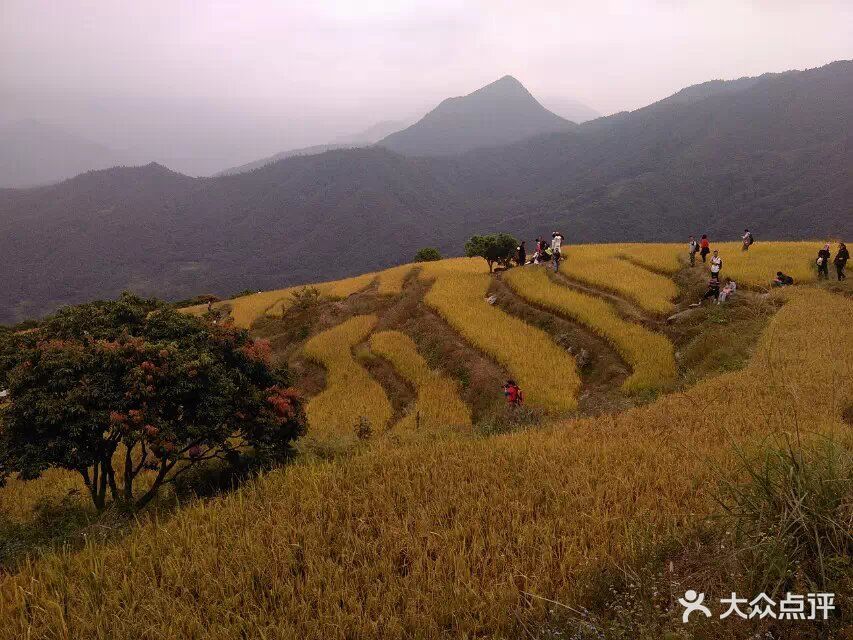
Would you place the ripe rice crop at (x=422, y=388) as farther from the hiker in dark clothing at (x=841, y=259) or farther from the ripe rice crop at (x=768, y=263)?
the hiker in dark clothing at (x=841, y=259)

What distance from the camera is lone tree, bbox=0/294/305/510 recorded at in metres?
6.12

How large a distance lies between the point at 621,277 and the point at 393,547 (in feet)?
63.5

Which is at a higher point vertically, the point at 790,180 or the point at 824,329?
the point at 790,180

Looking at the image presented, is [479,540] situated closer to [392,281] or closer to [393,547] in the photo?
[393,547]

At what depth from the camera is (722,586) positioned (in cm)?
279

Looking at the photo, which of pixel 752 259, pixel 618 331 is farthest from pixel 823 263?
pixel 618 331

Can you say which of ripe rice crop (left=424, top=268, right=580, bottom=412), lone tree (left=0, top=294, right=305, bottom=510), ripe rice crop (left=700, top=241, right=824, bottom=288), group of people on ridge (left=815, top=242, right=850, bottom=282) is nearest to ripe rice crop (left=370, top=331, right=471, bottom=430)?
ripe rice crop (left=424, top=268, right=580, bottom=412)

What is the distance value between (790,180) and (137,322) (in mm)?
209834

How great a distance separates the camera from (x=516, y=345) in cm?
1560

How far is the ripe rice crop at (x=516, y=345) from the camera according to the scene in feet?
41.5

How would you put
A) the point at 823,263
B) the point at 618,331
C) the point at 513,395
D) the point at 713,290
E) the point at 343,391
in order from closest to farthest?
the point at 513,395, the point at 618,331, the point at 343,391, the point at 713,290, the point at 823,263

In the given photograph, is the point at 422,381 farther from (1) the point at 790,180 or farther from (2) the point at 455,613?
(1) the point at 790,180

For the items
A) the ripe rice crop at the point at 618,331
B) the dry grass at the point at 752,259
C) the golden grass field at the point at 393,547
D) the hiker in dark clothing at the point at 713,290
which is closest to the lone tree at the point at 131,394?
the golden grass field at the point at 393,547

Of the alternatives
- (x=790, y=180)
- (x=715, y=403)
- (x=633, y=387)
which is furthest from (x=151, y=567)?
(x=790, y=180)
